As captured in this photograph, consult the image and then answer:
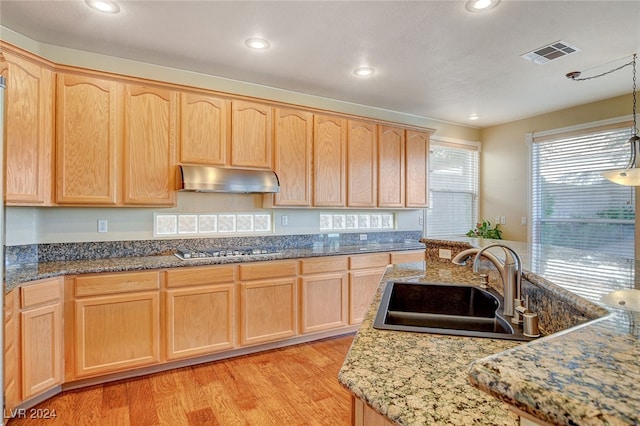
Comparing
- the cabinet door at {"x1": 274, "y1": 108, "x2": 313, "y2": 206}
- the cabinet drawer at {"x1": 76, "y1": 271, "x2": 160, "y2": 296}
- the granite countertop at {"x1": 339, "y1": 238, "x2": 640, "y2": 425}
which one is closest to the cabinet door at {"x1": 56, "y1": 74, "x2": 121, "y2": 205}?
the cabinet drawer at {"x1": 76, "y1": 271, "x2": 160, "y2": 296}

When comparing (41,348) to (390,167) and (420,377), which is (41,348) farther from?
(390,167)

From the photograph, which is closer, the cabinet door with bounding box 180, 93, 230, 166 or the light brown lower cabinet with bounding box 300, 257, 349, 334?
the cabinet door with bounding box 180, 93, 230, 166

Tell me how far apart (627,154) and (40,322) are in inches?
222

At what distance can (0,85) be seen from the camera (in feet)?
5.74

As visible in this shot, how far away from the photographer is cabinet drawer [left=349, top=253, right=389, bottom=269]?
361 cm

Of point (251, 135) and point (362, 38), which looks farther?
point (251, 135)

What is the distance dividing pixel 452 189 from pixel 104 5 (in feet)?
15.1

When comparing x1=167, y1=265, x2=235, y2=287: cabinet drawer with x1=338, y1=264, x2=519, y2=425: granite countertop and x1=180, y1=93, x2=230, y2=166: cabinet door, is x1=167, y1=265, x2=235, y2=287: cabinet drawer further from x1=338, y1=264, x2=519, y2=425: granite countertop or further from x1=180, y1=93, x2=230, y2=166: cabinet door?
x1=338, y1=264, x2=519, y2=425: granite countertop

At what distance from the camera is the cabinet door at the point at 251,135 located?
3227 mm

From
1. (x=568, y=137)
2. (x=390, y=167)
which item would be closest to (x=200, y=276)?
(x=390, y=167)

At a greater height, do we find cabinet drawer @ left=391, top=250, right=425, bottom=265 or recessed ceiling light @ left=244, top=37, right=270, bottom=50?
recessed ceiling light @ left=244, top=37, right=270, bottom=50

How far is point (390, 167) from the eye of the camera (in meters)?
4.19

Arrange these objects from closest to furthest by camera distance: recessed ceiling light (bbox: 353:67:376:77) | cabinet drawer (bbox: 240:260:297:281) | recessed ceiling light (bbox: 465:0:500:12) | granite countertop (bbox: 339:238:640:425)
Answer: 1. granite countertop (bbox: 339:238:640:425)
2. recessed ceiling light (bbox: 465:0:500:12)
3. cabinet drawer (bbox: 240:260:297:281)
4. recessed ceiling light (bbox: 353:67:376:77)

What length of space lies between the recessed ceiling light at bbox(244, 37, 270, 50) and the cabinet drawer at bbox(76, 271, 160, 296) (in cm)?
193
